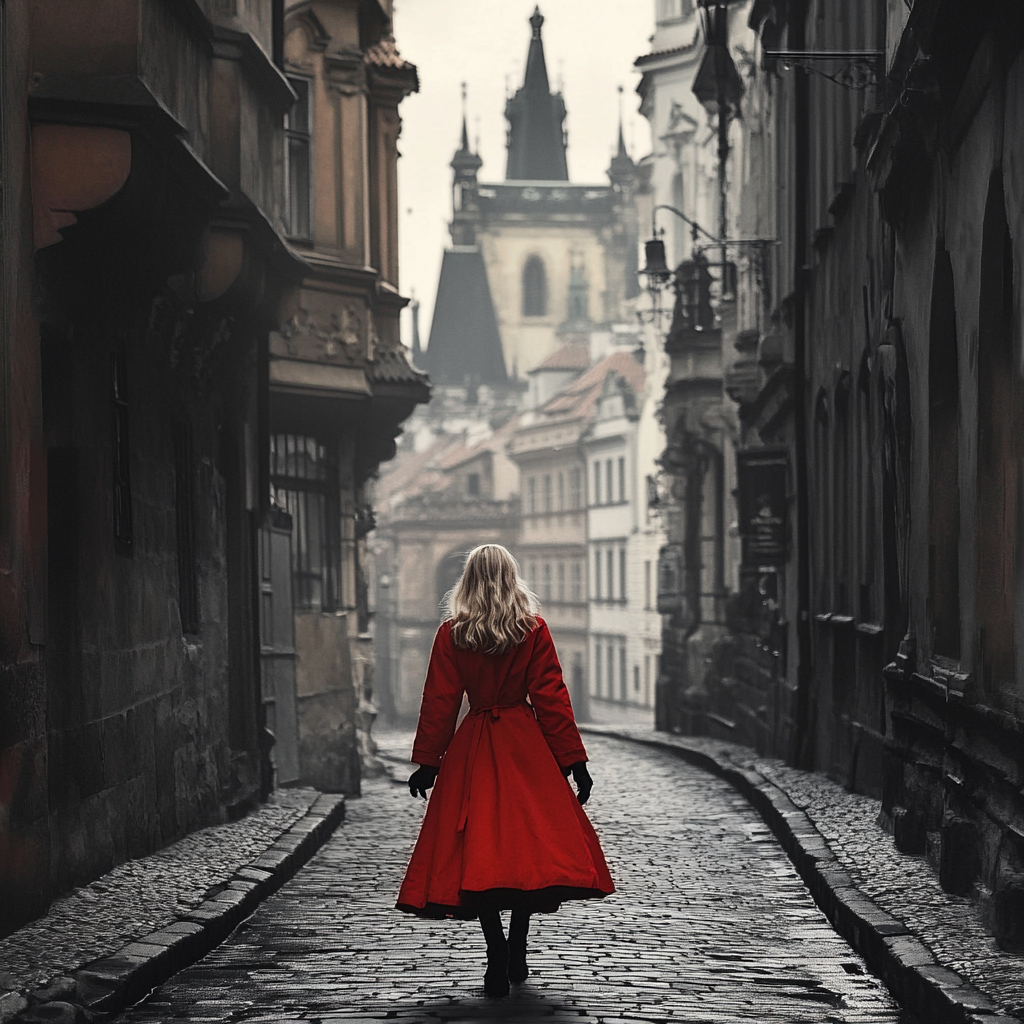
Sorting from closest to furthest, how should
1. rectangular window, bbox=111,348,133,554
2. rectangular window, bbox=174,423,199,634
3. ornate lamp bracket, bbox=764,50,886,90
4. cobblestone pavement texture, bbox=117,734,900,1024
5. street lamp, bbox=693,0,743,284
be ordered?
1. cobblestone pavement texture, bbox=117,734,900,1024
2. rectangular window, bbox=111,348,133,554
3. ornate lamp bracket, bbox=764,50,886,90
4. rectangular window, bbox=174,423,199,634
5. street lamp, bbox=693,0,743,284

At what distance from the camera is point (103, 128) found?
10.1 metres

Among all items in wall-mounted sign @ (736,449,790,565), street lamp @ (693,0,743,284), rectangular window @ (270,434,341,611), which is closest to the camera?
wall-mounted sign @ (736,449,790,565)

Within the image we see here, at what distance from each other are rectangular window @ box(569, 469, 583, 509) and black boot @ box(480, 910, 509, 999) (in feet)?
246

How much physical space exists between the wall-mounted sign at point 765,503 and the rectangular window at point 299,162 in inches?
199

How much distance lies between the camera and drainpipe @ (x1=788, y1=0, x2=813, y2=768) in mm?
18766

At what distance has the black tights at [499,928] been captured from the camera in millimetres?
7949

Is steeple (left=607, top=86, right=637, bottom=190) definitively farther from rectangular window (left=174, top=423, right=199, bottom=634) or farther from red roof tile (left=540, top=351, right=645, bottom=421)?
rectangular window (left=174, top=423, right=199, bottom=634)

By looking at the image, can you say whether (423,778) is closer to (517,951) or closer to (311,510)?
(517,951)

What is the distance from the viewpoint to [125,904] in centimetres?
980

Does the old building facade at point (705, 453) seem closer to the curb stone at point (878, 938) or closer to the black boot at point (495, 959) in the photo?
the curb stone at point (878, 938)

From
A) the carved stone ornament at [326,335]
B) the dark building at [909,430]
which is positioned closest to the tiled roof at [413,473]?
the carved stone ornament at [326,335]

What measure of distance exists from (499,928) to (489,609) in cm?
121

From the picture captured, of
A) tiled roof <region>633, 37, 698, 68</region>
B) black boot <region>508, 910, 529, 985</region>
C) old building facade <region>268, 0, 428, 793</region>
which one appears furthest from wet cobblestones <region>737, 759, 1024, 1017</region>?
tiled roof <region>633, 37, 698, 68</region>

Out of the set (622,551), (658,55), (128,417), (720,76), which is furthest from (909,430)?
(622,551)
